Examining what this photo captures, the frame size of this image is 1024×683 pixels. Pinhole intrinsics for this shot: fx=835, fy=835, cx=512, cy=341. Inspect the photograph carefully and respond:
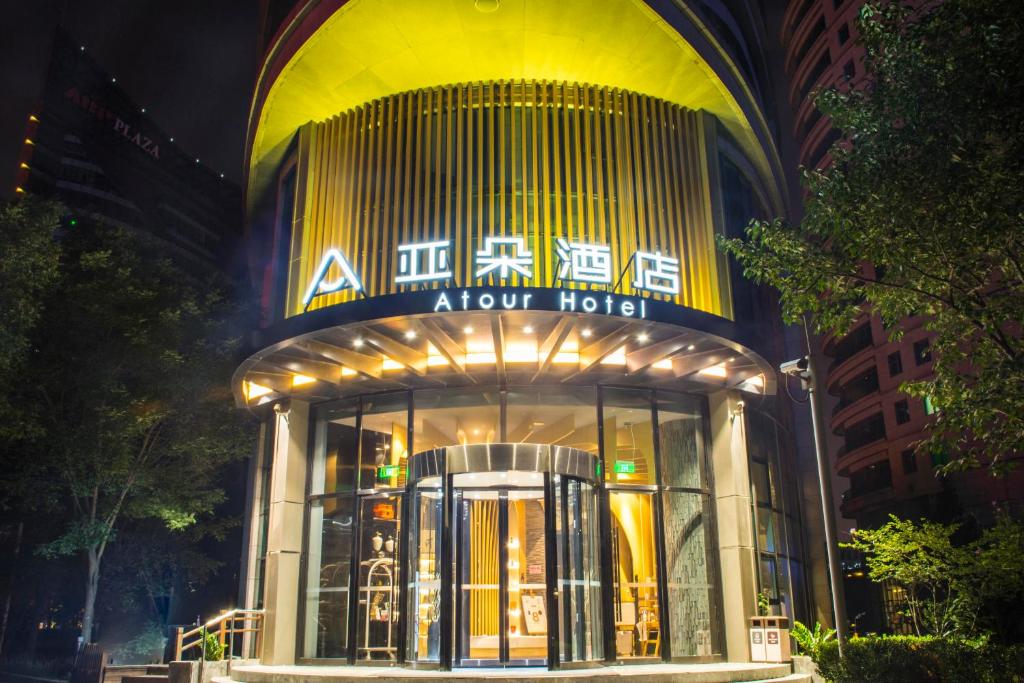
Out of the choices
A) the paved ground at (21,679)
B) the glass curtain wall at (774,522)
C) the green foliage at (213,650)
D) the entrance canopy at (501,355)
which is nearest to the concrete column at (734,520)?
the glass curtain wall at (774,522)

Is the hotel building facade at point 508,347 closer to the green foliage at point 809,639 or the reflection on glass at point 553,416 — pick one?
the reflection on glass at point 553,416

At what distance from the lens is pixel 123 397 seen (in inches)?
836

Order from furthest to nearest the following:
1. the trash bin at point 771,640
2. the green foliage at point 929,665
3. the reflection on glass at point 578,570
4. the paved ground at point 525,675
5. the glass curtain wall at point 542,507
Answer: the glass curtain wall at point 542,507, the trash bin at point 771,640, the reflection on glass at point 578,570, the green foliage at point 929,665, the paved ground at point 525,675

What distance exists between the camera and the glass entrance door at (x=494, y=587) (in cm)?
1323

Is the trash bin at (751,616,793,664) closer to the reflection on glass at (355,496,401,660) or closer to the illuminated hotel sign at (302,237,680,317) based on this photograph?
the illuminated hotel sign at (302,237,680,317)

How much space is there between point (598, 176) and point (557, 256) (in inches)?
89.6

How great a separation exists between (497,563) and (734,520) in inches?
202

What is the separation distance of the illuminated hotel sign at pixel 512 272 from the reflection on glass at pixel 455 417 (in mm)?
2316

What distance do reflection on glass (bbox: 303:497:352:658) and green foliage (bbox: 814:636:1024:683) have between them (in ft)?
28.4

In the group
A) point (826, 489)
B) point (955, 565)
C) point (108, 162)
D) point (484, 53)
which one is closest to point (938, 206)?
point (826, 489)

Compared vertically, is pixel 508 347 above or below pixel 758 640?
above

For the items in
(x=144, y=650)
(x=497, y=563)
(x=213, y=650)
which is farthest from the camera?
(x=144, y=650)

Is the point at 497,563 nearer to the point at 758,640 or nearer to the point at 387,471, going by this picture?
the point at 387,471

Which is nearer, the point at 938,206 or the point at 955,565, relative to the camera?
the point at 938,206
